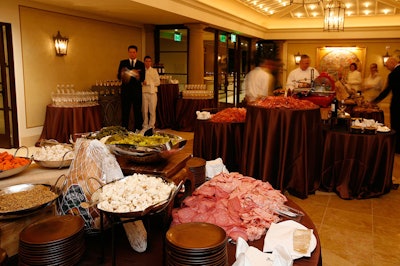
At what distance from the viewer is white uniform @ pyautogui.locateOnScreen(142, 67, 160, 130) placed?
756 centimetres

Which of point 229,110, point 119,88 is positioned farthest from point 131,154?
point 119,88

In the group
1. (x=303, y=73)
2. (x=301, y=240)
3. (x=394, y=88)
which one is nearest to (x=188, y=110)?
(x=303, y=73)

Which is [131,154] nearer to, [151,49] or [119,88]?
[119,88]

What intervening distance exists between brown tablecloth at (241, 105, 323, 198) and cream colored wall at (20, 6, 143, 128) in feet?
13.6

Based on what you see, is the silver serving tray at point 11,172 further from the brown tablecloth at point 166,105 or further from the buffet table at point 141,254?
the brown tablecloth at point 166,105

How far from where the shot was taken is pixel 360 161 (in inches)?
163

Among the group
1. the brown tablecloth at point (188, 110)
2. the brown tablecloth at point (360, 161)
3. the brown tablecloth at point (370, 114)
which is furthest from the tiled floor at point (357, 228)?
the brown tablecloth at point (188, 110)

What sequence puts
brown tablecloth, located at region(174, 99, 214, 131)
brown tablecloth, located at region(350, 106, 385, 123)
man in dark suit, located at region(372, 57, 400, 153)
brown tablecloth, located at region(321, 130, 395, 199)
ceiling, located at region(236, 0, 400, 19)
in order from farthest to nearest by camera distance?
ceiling, located at region(236, 0, 400, 19), brown tablecloth, located at region(174, 99, 214, 131), brown tablecloth, located at region(350, 106, 385, 123), man in dark suit, located at region(372, 57, 400, 153), brown tablecloth, located at region(321, 130, 395, 199)

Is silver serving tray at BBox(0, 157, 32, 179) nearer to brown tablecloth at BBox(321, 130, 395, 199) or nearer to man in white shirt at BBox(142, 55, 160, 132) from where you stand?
brown tablecloth at BBox(321, 130, 395, 199)

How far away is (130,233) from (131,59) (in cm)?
569

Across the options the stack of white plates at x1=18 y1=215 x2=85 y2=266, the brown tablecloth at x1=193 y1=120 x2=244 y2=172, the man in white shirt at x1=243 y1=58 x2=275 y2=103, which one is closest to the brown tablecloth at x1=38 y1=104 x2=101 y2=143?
the brown tablecloth at x1=193 y1=120 x2=244 y2=172

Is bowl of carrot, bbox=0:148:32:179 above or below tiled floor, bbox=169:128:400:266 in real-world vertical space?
above

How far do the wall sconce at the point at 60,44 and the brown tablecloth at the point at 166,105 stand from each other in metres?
2.15

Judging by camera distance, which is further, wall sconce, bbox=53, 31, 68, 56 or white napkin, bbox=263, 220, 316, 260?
wall sconce, bbox=53, 31, 68, 56
